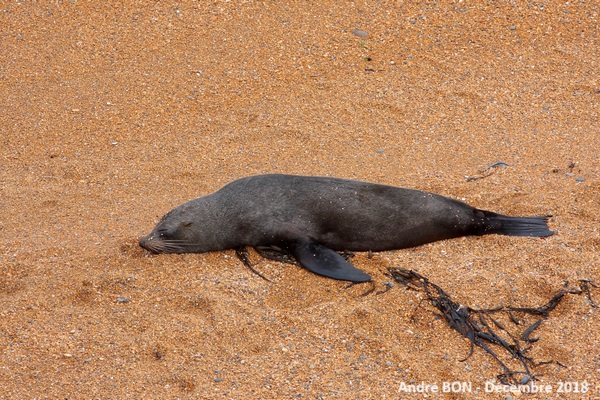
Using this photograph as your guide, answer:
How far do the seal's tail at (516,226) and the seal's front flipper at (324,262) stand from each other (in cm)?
118

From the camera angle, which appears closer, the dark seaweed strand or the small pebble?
the dark seaweed strand

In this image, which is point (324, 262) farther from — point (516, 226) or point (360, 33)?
point (360, 33)

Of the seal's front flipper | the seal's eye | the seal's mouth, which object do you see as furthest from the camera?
the seal's eye

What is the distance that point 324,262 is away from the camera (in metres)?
4.84

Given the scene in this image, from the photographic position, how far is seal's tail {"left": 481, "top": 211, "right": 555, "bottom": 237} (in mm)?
5219

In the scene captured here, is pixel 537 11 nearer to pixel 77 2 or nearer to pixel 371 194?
pixel 371 194

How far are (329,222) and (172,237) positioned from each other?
46.3 inches

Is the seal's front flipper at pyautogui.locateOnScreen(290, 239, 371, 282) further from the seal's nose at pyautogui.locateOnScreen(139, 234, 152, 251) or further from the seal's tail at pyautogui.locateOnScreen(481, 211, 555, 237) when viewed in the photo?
the seal's tail at pyautogui.locateOnScreen(481, 211, 555, 237)

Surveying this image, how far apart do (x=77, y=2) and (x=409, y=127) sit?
4.64 metres

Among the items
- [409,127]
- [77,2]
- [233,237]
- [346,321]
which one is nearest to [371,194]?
[233,237]

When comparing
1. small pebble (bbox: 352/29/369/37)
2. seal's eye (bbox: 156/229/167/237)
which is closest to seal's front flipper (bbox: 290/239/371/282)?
seal's eye (bbox: 156/229/167/237)

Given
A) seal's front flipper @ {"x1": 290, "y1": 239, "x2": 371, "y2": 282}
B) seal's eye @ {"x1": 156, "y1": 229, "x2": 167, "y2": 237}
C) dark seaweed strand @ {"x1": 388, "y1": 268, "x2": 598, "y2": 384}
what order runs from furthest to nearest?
seal's eye @ {"x1": 156, "y1": 229, "x2": 167, "y2": 237}
seal's front flipper @ {"x1": 290, "y1": 239, "x2": 371, "y2": 282}
dark seaweed strand @ {"x1": 388, "y1": 268, "x2": 598, "y2": 384}

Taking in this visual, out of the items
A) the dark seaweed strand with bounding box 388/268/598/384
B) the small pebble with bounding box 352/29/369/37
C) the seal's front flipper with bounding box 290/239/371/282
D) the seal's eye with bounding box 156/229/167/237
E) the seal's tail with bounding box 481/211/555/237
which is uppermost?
the small pebble with bounding box 352/29/369/37

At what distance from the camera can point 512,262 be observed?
4801mm
